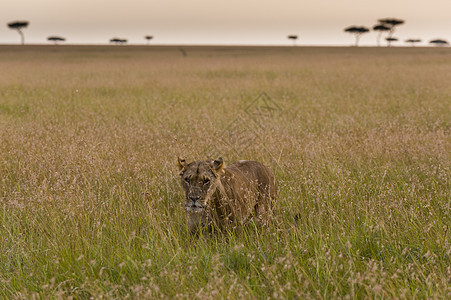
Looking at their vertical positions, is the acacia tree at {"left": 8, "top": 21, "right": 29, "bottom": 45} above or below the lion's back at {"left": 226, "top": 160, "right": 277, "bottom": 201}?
above

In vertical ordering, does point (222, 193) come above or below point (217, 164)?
below

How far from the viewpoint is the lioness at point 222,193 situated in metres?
3.75

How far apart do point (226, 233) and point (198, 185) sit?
78cm

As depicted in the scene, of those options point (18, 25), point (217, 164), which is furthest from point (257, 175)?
point (18, 25)

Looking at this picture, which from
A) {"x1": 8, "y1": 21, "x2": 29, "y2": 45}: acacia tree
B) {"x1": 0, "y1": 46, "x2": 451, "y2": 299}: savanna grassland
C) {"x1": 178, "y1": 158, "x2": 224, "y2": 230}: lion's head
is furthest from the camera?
{"x1": 8, "y1": 21, "x2": 29, "y2": 45}: acacia tree

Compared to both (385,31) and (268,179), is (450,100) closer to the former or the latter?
(268,179)

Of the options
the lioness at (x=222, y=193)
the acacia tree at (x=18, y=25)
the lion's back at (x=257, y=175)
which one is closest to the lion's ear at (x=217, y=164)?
the lioness at (x=222, y=193)

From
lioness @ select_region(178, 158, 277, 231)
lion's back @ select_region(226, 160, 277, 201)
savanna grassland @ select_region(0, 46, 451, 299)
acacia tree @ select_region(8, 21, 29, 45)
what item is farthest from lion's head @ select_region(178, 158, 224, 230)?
acacia tree @ select_region(8, 21, 29, 45)

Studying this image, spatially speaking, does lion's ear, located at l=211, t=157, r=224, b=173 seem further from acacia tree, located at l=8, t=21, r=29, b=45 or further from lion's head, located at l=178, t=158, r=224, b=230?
acacia tree, located at l=8, t=21, r=29, b=45

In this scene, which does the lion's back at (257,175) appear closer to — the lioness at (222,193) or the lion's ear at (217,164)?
the lioness at (222,193)

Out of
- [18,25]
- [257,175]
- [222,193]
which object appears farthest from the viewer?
[18,25]

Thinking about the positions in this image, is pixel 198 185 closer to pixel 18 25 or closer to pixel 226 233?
pixel 226 233

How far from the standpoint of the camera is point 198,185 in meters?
3.74

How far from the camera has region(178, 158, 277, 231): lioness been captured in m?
3.75
